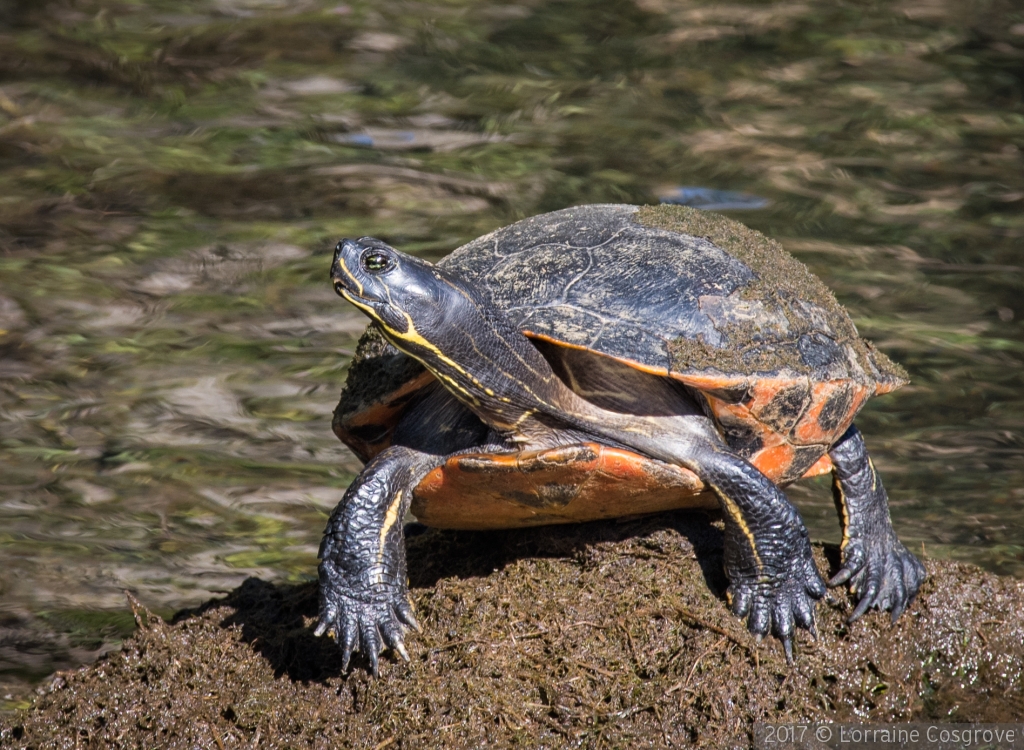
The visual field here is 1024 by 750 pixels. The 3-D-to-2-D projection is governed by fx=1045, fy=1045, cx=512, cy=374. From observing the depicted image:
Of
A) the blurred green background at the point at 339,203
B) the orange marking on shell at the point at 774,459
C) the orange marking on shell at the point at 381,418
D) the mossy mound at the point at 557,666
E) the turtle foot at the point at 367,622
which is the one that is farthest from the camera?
the blurred green background at the point at 339,203

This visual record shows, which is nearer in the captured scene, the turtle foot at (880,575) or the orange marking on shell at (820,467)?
the turtle foot at (880,575)

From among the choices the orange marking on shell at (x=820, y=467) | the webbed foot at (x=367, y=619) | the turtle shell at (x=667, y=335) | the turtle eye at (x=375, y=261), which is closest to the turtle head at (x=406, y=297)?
the turtle eye at (x=375, y=261)

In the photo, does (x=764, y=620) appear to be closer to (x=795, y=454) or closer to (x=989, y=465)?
(x=795, y=454)

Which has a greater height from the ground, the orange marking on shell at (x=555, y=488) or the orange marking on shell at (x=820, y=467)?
the orange marking on shell at (x=555, y=488)

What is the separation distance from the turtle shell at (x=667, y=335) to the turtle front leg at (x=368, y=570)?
20cm

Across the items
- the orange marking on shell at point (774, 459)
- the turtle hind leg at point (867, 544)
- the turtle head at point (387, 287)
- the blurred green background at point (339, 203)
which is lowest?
the blurred green background at point (339, 203)

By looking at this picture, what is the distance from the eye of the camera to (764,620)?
427 cm

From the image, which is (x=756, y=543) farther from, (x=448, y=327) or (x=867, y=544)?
(x=448, y=327)

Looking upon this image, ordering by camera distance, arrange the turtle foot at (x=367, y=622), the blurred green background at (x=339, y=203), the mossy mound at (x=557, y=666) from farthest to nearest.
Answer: the blurred green background at (x=339, y=203), the turtle foot at (x=367, y=622), the mossy mound at (x=557, y=666)

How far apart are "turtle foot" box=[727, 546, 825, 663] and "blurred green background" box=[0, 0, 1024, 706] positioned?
3216 millimetres

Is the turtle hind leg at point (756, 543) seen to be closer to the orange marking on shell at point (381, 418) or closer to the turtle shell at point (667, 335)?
the turtle shell at point (667, 335)

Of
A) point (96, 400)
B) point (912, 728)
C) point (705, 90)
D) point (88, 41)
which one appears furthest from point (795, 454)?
point (88, 41)

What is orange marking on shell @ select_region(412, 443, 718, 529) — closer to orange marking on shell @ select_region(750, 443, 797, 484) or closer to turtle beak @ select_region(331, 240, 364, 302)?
orange marking on shell @ select_region(750, 443, 797, 484)

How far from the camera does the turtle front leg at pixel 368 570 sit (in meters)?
4.19
